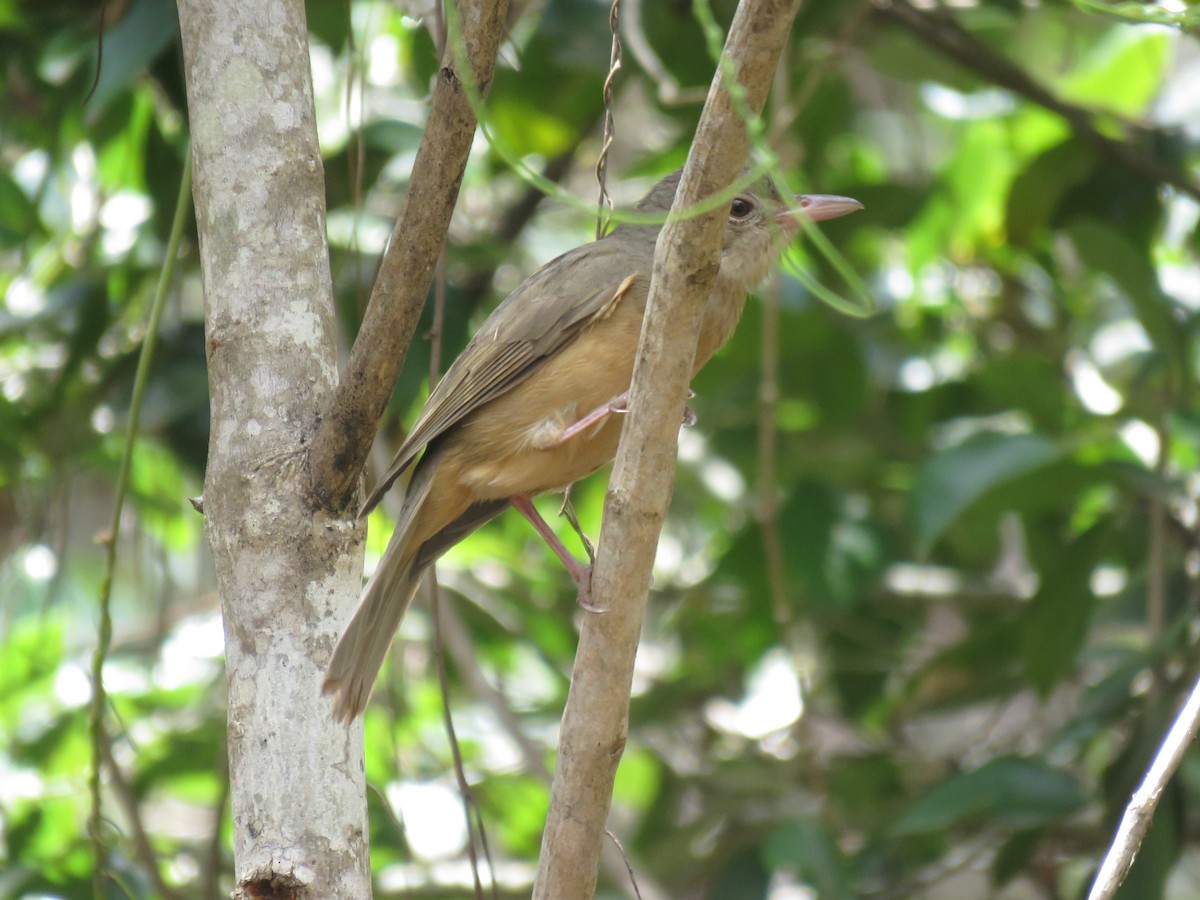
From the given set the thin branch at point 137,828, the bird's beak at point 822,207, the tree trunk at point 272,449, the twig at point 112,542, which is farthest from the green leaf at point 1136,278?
the thin branch at point 137,828

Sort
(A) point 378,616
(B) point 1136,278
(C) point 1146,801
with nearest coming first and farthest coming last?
1. (C) point 1146,801
2. (A) point 378,616
3. (B) point 1136,278

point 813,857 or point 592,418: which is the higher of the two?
point 592,418

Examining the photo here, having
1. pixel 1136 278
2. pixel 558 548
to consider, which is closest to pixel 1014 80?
pixel 1136 278

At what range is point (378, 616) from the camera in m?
3.24

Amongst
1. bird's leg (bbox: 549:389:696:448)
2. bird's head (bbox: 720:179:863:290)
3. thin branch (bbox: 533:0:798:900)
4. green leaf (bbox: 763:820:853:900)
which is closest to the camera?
thin branch (bbox: 533:0:798:900)

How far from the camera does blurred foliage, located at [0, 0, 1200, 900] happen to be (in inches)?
165

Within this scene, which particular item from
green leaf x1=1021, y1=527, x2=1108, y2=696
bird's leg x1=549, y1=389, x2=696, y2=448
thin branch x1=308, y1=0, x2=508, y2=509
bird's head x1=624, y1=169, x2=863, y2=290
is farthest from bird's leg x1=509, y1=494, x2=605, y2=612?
green leaf x1=1021, y1=527, x2=1108, y2=696

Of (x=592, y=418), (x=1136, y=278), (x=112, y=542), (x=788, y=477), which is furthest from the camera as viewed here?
(x=788, y=477)

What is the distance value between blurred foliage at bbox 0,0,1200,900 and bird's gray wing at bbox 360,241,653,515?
542mm

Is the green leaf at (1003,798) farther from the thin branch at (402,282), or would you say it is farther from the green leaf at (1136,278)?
the thin branch at (402,282)

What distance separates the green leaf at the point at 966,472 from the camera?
3.83m

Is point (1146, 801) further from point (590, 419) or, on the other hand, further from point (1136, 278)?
point (1136, 278)

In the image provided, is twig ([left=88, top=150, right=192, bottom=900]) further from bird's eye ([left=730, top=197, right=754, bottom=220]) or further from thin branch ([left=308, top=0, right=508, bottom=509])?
bird's eye ([left=730, top=197, right=754, bottom=220])

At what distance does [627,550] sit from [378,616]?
42.8 inches
